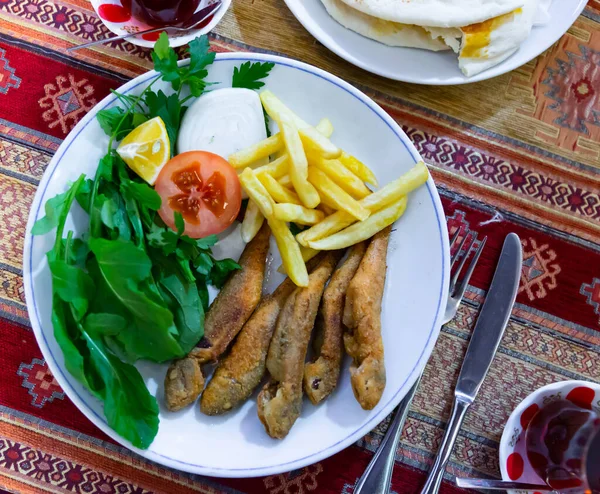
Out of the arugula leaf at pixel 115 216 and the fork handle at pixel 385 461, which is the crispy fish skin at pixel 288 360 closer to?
the fork handle at pixel 385 461

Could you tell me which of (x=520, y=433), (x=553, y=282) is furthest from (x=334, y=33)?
(x=520, y=433)

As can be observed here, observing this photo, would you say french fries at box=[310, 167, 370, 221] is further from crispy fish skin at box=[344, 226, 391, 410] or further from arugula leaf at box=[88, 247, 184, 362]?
arugula leaf at box=[88, 247, 184, 362]

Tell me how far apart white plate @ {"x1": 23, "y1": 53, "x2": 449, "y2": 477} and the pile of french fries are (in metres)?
0.13

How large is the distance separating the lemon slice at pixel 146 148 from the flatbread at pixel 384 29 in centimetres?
79

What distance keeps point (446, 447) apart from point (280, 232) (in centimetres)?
104

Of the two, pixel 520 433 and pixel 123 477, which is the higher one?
pixel 520 433

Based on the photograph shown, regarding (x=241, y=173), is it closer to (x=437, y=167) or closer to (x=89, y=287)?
(x=89, y=287)

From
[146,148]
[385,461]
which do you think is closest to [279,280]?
[146,148]

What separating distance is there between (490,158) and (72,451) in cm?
199

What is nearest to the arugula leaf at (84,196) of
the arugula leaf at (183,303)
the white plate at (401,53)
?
the arugula leaf at (183,303)

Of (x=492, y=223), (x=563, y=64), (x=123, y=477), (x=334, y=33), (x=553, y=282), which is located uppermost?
(x=563, y=64)

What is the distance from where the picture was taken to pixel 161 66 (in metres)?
1.78

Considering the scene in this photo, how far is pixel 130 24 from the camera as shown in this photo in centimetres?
197

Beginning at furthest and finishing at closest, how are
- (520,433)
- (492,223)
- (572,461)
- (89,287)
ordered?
(492,223)
(520,433)
(572,461)
(89,287)
